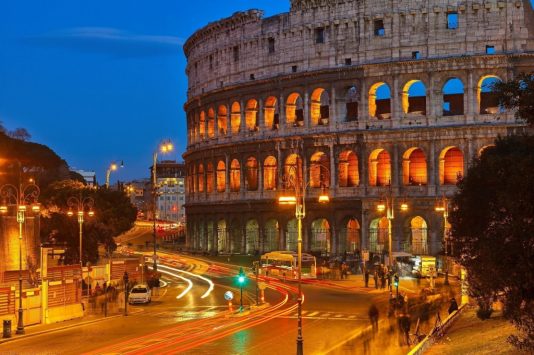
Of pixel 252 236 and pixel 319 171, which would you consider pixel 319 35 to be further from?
Answer: pixel 252 236

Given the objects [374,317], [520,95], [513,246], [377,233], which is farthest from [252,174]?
[513,246]

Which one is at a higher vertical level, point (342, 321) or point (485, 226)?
point (485, 226)

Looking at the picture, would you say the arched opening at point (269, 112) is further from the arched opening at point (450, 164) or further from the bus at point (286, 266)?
the bus at point (286, 266)

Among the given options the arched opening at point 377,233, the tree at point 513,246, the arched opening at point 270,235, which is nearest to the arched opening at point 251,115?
the arched opening at point 270,235

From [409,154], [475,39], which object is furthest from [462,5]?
[409,154]

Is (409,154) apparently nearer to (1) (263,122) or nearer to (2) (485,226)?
(1) (263,122)

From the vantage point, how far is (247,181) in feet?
238

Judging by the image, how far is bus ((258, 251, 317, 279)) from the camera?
180 feet

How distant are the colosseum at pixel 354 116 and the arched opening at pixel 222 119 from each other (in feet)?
0.63

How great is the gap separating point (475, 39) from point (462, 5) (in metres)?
2.77

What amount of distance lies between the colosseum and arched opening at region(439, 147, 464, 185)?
0.10 meters

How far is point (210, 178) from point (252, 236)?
8548 millimetres

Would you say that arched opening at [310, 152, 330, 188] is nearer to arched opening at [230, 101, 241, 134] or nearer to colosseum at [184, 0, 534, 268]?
colosseum at [184, 0, 534, 268]

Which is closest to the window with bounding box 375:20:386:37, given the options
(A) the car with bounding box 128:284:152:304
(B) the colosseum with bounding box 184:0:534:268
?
(B) the colosseum with bounding box 184:0:534:268
